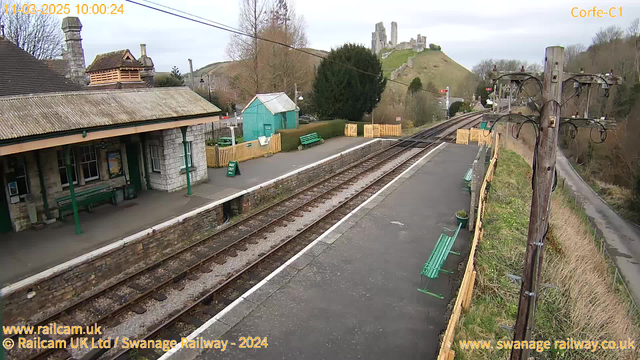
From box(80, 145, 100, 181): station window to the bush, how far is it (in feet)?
38.7

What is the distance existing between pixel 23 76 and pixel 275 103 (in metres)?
14.4

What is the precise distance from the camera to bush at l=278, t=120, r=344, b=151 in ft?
78.0

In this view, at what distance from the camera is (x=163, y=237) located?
11500 millimetres

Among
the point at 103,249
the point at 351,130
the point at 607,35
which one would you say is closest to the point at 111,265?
the point at 103,249

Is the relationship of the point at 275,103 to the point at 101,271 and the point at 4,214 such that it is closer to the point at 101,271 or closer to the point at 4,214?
the point at 4,214

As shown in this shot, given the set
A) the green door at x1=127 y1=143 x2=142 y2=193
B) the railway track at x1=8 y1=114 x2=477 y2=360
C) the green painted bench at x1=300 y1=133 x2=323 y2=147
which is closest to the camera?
the railway track at x1=8 y1=114 x2=477 y2=360

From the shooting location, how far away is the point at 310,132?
87.1ft

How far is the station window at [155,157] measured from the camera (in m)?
14.8

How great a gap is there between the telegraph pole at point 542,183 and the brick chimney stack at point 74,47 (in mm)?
19871

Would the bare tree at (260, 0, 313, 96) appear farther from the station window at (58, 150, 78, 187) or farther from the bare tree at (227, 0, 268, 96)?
the station window at (58, 150, 78, 187)

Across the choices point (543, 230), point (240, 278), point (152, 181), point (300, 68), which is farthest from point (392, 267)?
point (300, 68)

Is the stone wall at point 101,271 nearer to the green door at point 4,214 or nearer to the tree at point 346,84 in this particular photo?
the green door at point 4,214

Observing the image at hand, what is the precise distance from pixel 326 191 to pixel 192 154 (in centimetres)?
566

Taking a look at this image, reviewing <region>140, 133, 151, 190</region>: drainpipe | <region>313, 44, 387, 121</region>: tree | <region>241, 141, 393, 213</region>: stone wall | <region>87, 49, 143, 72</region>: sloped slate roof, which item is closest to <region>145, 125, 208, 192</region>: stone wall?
<region>140, 133, 151, 190</region>: drainpipe
